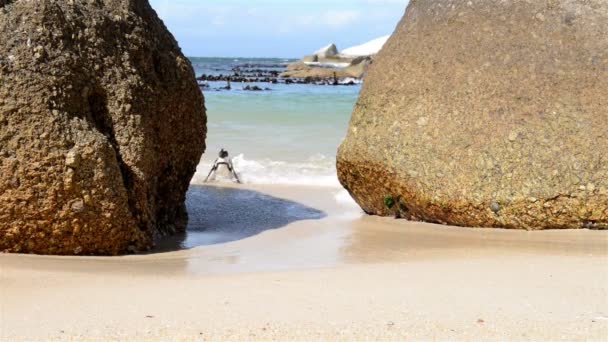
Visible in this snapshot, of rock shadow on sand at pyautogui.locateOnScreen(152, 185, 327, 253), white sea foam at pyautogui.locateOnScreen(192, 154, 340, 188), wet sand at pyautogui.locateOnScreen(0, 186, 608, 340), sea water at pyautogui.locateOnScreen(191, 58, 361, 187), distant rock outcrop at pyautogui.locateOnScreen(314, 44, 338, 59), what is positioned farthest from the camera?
distant rock outcrop at pyautogui.locateOnScreen(314, 44, 338, 59)

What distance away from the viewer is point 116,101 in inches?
229

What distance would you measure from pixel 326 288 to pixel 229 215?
3247mm

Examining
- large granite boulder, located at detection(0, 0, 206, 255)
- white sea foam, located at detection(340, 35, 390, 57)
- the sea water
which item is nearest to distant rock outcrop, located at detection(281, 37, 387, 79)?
white sea foam, located at detection(340, 35, 390, 57)

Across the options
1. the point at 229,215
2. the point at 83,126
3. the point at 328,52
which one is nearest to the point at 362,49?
the point at 328,52

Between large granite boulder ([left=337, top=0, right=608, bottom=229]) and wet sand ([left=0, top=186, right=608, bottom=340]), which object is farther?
large granite boulder ([left=337, top=0, right=608, bottom=229])

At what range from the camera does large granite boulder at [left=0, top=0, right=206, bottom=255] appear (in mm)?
5230

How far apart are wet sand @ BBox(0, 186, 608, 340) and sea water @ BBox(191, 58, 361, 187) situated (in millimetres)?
3488

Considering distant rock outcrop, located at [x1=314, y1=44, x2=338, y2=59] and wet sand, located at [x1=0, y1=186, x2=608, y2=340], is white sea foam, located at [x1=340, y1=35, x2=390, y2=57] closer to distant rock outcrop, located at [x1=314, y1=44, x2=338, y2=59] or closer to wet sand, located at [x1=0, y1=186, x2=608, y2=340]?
distant rock outcrop, located at [x1=314, y1=44, x2=338, y2=59]

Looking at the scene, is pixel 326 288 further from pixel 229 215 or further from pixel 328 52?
pixel 328 52

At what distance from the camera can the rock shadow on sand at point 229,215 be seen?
6398mm

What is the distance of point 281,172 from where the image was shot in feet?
34.0

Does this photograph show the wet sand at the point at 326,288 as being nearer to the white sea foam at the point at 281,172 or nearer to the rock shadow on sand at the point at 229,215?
the rock shadow on sand at the point at 229,215

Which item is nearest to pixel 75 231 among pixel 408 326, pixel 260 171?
pixel 408 326

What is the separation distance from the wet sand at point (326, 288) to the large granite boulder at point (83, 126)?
0.66 feet
